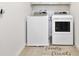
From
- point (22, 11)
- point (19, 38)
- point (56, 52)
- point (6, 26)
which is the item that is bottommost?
point (56, 52)

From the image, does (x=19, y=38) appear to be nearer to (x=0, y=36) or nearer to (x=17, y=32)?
(x=17, y=32)

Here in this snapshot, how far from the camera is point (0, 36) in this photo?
123 cm

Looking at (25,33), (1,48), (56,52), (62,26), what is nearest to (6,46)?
(1,48)

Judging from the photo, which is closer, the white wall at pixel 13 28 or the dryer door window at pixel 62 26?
the white wall at pixel 13 28

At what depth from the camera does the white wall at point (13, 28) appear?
129 centimetres

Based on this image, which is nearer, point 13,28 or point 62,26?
point 13,28

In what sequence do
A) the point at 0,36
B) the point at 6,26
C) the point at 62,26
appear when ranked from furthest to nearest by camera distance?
the point at 62,26, the point at 6,26, the point at 0,36

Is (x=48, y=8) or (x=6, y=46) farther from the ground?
(x=48, y=8)

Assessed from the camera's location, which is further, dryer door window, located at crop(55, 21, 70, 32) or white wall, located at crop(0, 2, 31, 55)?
dryer door window, located at crop(55, 21, 70, 32)

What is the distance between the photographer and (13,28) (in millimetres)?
1466

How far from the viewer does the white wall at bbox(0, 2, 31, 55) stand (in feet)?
4.22

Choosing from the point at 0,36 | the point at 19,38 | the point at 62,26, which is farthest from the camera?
the point at 62,26

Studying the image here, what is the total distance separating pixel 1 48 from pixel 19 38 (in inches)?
9.6

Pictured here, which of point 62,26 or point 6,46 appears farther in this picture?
point 62,26
